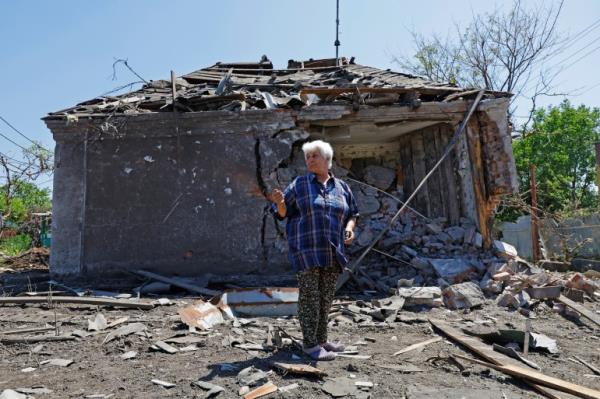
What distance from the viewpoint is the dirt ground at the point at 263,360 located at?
2969 millimetres

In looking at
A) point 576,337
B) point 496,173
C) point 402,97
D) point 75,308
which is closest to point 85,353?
point 75,308

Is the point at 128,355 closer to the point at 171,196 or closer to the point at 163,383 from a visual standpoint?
the point at 163,383

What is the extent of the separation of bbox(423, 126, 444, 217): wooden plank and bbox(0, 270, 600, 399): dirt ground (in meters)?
2.95

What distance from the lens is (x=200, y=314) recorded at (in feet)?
15.9

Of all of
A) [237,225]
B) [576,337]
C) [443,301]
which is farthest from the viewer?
[237,225]

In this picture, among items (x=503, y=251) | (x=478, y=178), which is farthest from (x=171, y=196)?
(x=503, y=251)

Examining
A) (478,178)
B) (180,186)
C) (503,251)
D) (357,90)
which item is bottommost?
(503,251)

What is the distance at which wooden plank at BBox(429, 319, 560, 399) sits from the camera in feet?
9.70

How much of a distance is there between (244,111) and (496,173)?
4137 millimetres

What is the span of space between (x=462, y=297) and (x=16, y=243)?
16523 mm

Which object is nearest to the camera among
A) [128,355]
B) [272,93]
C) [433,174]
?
[128,355]

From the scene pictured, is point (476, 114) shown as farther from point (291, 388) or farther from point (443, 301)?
point (291, 388)

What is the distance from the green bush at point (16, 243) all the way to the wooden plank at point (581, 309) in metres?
16.0

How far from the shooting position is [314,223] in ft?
11.3
